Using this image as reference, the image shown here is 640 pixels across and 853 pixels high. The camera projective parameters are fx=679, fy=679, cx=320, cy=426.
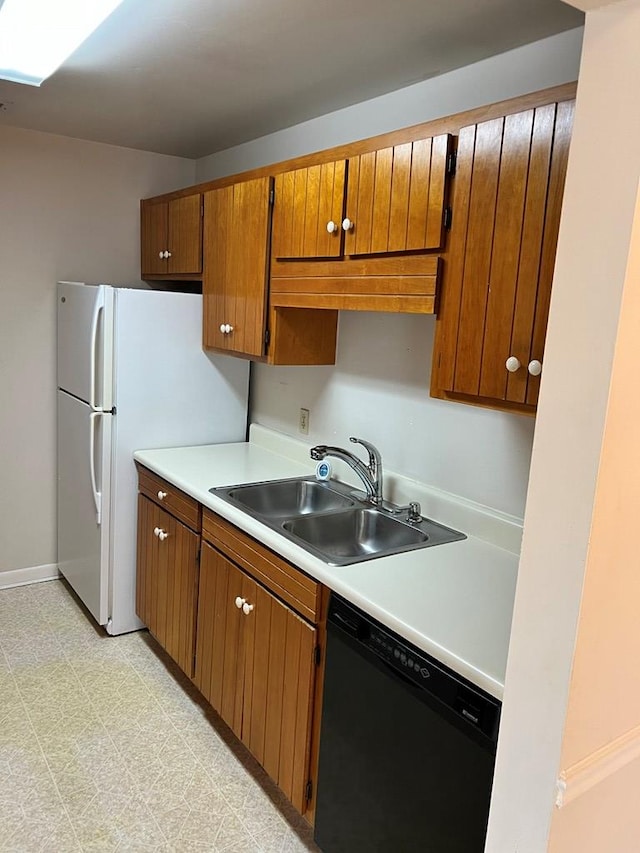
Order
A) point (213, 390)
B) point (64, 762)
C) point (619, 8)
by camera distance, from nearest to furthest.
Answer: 1. point (619, 8)
2. point (64, 762)
3. point (213, 390)

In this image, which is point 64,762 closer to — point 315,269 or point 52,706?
point 52,706

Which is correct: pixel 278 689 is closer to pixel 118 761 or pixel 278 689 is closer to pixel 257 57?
pixel 118 761

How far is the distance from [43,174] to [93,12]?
1.83 m

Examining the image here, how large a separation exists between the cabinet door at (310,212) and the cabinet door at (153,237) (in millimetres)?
1052

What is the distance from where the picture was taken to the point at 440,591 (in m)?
1.76

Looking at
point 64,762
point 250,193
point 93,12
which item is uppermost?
point 93,12

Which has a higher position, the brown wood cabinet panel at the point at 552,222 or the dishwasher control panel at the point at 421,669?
the brown wood cabinet panel at the point at 552,222

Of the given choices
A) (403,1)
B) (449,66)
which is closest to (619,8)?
(403,1)

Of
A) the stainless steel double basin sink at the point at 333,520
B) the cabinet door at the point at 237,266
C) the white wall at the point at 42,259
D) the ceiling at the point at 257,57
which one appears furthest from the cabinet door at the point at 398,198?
the white wall at the point at 42,259

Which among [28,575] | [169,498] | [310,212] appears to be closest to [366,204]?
[310,212]

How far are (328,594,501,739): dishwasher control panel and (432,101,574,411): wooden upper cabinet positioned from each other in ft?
2.07

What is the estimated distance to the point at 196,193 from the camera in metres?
2.99

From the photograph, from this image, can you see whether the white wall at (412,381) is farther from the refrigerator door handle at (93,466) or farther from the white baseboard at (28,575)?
the white baseboard at (28,575)

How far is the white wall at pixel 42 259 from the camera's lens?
10.9ft
